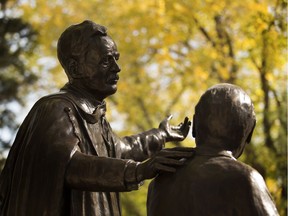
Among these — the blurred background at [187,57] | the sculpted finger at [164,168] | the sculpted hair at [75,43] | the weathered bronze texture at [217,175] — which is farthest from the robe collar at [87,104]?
the blurred background at [187,57]

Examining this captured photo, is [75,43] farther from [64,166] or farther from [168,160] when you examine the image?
[168,160]

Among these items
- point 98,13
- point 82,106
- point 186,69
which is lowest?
point 82,106

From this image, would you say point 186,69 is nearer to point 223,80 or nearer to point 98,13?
point 223,80

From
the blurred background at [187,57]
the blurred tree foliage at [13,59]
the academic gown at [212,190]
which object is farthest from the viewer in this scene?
the blurred tree foliage at [13,59]

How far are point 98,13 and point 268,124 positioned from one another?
→ 4.29m

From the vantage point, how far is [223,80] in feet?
48.1

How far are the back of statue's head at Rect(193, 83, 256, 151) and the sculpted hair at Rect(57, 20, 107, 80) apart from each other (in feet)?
4.02

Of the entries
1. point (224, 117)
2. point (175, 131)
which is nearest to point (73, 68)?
point (175, 131)

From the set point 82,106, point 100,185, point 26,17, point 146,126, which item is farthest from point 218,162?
point 26,17

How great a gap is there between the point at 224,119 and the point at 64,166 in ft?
3.55

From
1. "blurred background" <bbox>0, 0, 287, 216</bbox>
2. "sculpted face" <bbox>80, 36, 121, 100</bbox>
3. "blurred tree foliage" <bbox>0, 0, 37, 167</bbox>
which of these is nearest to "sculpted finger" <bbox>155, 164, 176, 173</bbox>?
"sculpted face" <bbox>80, 36, 121, 100</bbox>

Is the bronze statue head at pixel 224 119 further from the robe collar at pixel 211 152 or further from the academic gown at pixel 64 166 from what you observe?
the academic gown at pixel 64 166

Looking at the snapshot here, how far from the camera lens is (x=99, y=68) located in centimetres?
609

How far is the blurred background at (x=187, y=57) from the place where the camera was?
44.5ft
